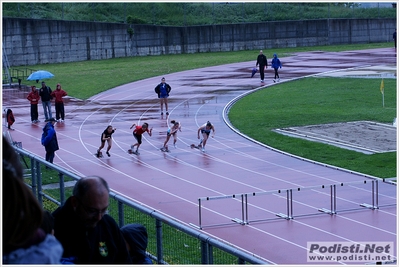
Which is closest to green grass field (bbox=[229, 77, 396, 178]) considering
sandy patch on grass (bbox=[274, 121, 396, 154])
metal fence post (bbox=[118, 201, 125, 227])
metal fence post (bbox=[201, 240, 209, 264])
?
sandy patch on grass (bbox=[274, 121, 396, 154])

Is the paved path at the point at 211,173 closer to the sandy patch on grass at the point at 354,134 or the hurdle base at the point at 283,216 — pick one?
the hurdle base at the point at 283,216

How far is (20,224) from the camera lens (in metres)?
2.83

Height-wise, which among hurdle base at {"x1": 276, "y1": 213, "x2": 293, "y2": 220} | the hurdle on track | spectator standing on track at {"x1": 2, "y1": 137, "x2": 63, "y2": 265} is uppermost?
spectator standing on track at {"x1": 2, "y1": 137, "x2": 63, "y2": 265}

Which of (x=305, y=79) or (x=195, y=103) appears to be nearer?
(x=195, y=103)

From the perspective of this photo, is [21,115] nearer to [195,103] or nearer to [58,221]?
[195,103]

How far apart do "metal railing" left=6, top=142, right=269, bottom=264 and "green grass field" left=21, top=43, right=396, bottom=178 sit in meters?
11.4

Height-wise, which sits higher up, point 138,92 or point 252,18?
point 252,18

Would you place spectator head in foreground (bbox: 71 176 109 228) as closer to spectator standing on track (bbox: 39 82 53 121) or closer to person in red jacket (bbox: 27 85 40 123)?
spectator standing on track (bbox: 39 82 53 121)

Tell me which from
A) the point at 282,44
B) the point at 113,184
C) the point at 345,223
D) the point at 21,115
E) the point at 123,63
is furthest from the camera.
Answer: the point at 282,44

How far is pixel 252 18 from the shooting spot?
61812mm

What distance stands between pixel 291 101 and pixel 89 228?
28.8 metres

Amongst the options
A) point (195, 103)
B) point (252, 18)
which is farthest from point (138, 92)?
point (252, 18)

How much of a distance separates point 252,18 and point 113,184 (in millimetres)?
44767

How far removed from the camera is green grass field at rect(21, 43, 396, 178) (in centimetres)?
2186
